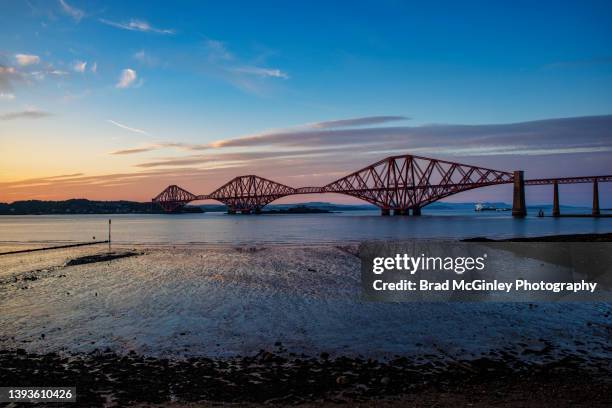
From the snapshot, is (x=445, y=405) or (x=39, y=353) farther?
(x=39, y=353)

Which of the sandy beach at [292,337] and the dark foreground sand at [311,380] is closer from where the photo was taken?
the dark foreground sand at [311,380]

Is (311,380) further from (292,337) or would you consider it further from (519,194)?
(519,194)

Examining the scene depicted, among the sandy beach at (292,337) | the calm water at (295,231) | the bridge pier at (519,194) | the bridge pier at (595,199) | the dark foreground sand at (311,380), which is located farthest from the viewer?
the bridge pier at (519,194)

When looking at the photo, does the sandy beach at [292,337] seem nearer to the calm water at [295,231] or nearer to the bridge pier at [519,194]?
the calm water at [295,231]

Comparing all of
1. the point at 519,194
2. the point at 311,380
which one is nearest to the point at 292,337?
the point at 311,380

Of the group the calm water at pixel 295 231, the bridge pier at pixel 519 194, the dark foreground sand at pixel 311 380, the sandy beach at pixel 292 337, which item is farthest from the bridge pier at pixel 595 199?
the dark foreground sand at pixel 311 380

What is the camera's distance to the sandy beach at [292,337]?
8.05 metres

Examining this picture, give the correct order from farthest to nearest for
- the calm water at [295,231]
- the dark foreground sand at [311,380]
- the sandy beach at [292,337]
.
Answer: the calm water at [295,231]
the sandy beach at [292,337]
the dark foreground sand at [311,380]

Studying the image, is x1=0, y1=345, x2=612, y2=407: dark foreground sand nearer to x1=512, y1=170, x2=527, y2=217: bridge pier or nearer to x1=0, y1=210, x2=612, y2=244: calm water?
x1=0, y1=210, x2=612, y2=244: calm water

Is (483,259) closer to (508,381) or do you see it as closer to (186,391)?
(508,381)

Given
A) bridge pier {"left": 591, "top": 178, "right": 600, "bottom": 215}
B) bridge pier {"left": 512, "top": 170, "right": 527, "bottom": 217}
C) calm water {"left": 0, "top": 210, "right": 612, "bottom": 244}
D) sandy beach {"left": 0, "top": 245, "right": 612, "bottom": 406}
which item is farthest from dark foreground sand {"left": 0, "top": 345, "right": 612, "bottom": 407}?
bridge pier {"left": 591, "top": 178, "right": 600, "bottom": 215}

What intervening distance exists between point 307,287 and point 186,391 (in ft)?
36.2

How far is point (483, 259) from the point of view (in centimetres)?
2734

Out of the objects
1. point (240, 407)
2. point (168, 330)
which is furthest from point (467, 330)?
point (168, 330)
